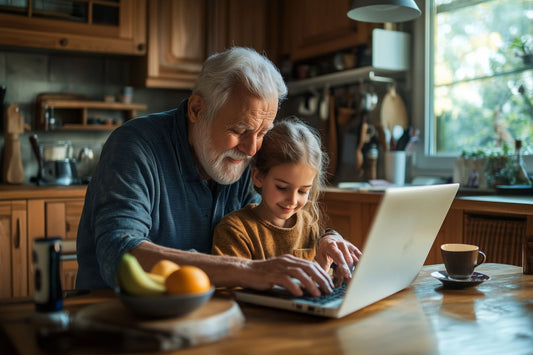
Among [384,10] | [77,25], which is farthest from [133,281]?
[77,25]

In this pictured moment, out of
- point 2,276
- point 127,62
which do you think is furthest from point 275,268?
point 127,62

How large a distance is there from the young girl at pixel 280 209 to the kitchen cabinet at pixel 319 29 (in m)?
1.70

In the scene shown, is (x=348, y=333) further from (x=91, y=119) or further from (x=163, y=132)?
(x=91, y=119)

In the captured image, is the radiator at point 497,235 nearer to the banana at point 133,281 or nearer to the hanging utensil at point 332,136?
the hanging utensil at point 332,136

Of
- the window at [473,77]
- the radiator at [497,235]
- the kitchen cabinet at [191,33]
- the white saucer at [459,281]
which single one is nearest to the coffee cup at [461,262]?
→ the white saucer at [459,281]

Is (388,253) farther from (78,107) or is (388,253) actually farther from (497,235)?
(78,107)

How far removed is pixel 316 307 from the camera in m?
0.92

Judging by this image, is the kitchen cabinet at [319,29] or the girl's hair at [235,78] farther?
the kitchen cabinet at [319,29]

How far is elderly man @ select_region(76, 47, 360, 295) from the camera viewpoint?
134 cm

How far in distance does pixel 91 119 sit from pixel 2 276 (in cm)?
116

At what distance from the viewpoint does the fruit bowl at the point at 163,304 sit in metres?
0.78

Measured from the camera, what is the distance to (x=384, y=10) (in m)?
2.01

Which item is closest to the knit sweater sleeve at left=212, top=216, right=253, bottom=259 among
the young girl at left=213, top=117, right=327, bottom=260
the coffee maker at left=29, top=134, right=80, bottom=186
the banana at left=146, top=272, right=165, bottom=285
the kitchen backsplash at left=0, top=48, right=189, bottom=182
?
the young girl at left=213, top=117, right=327, bottom=260

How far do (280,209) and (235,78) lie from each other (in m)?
0.37
